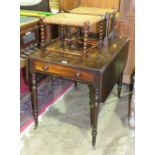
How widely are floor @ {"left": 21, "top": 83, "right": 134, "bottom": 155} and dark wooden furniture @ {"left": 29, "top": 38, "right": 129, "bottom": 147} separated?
16cm

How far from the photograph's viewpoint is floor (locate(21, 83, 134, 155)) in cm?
171

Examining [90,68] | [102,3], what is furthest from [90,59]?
[102,3]

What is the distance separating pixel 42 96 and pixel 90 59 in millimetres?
997

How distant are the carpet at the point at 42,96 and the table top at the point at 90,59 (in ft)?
2.13

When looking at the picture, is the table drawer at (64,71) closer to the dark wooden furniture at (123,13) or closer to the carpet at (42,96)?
the carpet at (42,96)

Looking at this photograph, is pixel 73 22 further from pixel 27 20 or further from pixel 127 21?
pixel 127 21

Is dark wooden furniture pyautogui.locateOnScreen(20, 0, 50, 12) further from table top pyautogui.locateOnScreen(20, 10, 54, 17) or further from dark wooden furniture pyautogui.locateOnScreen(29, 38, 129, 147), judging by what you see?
dark wooden furniture pyautogui.locateOnScreen(29, 38, 129, 147)

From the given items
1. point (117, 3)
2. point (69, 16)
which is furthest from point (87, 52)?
point (117, 3)

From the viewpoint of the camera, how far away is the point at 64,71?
62.0 inches

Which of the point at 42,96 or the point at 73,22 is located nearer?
the point at 73,22

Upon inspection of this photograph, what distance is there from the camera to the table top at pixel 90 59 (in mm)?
1502

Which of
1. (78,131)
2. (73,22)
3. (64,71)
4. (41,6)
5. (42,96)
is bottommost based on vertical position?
(78,131)
